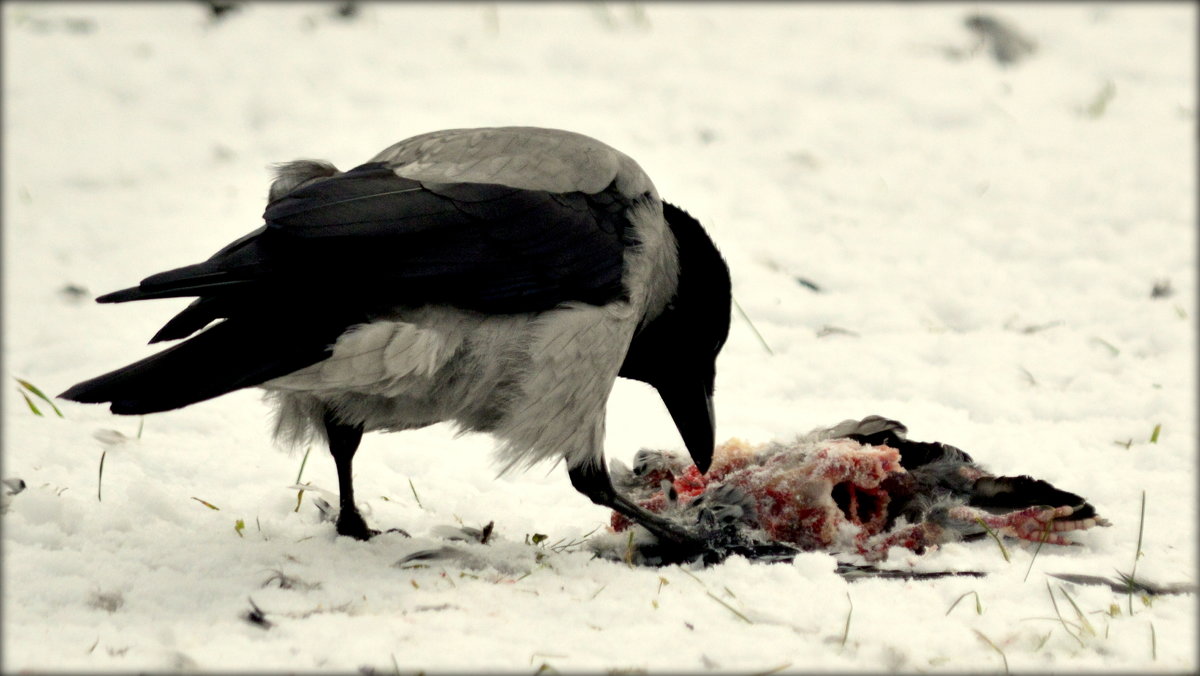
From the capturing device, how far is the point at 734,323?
595 centimetres

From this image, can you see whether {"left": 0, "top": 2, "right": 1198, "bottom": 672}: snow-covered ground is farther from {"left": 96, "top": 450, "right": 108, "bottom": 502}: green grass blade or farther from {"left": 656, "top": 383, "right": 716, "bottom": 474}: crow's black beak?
{"left": 656, "top": 383, "right": 716, "bottom": 474}: crow's black beak

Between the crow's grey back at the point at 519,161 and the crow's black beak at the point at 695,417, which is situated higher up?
the crow's grey back at the point at 519,161

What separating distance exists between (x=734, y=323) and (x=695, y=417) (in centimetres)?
174

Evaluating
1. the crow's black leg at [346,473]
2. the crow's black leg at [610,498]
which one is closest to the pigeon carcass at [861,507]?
the crow's black leg at [610,498]

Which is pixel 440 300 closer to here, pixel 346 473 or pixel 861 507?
pixel 346 473

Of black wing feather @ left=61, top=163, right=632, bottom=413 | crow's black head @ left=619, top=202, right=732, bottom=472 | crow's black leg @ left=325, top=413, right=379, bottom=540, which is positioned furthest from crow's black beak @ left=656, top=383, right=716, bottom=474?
crow's black leg @ left=325, top=413, right=379, bottom=540

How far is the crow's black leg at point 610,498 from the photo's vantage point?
3779mm

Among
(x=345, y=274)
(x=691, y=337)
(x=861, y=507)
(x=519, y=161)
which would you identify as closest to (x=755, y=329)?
(x=691, y=337)

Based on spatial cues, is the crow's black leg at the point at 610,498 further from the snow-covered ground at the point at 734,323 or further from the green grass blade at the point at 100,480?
the green grass blade at the point at 100,480

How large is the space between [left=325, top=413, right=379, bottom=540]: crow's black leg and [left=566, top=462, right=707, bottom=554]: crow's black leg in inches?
26.5

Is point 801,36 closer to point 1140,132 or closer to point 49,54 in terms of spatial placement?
point 1140,132

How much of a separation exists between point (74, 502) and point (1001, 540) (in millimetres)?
2810

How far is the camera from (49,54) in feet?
30.0

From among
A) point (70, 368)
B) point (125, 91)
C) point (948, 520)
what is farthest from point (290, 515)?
point (125, 91)
